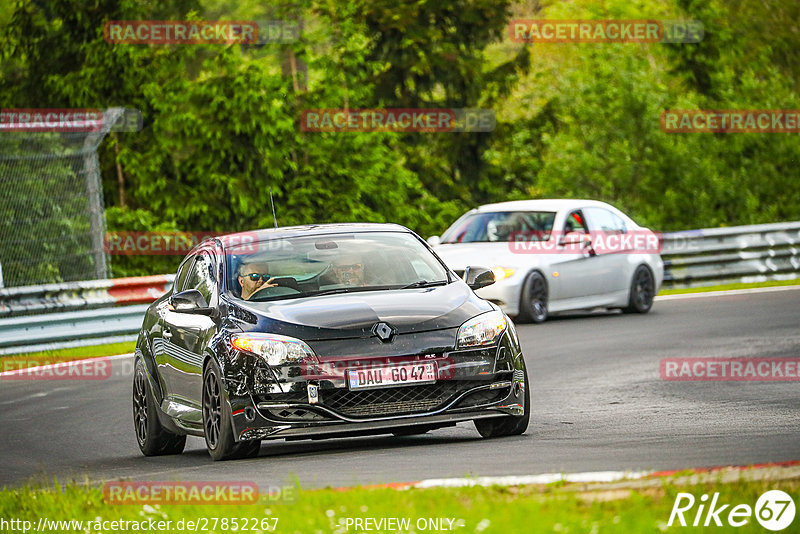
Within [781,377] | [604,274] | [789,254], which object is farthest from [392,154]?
[781,377]

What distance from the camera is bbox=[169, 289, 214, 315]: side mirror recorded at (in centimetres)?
1011

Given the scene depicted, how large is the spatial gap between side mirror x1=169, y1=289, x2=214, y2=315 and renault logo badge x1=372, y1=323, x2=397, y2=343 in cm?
132

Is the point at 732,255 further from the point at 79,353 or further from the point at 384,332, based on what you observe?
the point at 384,332

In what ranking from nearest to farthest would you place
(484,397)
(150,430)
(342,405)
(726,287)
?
(342,405) < (484,397) < (150,430) < (726,287)

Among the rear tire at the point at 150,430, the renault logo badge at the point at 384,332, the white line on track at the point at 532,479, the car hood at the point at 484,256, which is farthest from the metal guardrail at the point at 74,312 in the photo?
the white line on track at the point at 532,479

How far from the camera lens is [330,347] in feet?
30.2

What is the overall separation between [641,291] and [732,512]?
16.2 meters

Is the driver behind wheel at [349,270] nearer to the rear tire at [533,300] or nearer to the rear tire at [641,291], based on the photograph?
the rear tire at [533,300]

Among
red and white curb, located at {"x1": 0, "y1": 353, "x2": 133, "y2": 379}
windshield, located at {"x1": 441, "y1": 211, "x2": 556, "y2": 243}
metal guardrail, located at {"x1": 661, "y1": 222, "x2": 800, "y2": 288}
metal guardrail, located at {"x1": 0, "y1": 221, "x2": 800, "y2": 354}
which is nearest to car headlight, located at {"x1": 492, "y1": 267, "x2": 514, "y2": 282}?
windshield, located at {"x1": 441, "y1": 211, "x2": 556, "y2": 243}

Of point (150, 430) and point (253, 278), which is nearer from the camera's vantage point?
point (253, 278)

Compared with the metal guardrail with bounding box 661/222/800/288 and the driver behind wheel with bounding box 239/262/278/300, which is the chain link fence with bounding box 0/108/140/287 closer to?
the metal guardrail with bounding box 661/222/800/288

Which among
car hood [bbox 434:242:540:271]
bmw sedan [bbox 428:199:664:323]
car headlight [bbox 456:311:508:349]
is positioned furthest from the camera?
bmw sedan [bbox 428:199:664:323]

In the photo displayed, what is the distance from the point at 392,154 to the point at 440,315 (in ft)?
83.2

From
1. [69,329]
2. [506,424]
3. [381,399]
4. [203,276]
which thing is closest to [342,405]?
[381,399]
